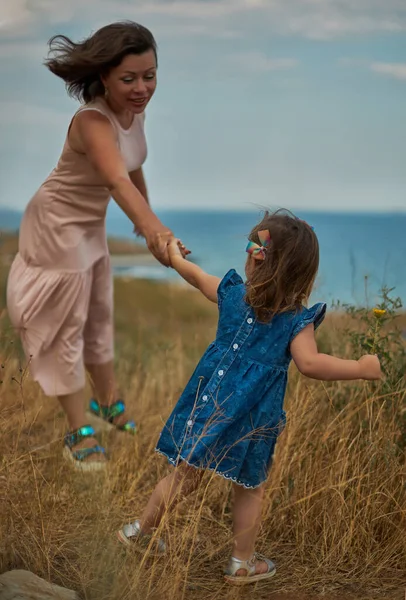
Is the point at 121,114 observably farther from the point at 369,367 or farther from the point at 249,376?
the point at 369,367

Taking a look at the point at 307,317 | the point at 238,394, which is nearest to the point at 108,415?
the point at 238,394

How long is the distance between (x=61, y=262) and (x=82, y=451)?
83 centimetres

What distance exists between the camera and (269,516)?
336cm

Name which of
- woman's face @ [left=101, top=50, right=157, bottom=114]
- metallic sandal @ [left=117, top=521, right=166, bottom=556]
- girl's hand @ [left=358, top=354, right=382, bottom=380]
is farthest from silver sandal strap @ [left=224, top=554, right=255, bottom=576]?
woman's face @ [left=101, top=50, right=157, bottom=114]

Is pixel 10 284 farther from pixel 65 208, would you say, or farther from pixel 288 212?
pixel 288 212

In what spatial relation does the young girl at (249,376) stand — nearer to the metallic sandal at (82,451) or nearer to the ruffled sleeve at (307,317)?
the ruffled sleeve at (307,317)

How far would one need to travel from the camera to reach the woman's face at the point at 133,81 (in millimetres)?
3641

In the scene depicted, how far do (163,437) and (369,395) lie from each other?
0.98 m

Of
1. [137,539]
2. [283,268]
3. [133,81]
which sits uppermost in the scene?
[133,81]

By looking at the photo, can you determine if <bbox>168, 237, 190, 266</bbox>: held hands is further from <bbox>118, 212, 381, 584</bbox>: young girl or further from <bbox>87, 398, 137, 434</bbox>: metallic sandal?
<bbox>87, 398, 137, 434</bbox>: metallic sandal

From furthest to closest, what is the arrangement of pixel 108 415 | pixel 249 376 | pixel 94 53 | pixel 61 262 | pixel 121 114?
pixel 108 415, pixel 61 262, pixel 121 114, pixel 94 53, pixel 249 376

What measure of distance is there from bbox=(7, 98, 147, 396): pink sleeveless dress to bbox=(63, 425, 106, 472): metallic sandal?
0.21m

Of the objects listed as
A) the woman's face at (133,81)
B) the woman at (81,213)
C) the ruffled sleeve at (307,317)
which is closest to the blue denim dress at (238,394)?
the ruffled sleeve at (307,317)

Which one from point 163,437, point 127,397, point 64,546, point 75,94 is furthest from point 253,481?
point 127,397
